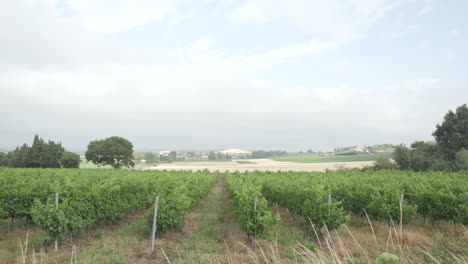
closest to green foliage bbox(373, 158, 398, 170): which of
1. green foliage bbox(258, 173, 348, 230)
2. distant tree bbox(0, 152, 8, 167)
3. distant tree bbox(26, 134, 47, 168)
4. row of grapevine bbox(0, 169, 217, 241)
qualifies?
green foliage bbox(258, 173, 348, 230)

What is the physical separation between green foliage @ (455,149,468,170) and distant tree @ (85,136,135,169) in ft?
220

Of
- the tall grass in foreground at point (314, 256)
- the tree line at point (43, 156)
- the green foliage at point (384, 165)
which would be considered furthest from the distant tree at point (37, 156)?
Result: the green foliage at point (384, 165)

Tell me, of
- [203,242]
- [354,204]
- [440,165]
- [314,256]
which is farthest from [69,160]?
[440,165]

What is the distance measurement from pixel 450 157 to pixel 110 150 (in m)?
71.1

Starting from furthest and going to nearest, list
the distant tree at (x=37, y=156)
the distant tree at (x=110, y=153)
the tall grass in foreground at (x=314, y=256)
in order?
1. the distant tree at (x=37, y=156)
2. the distant tree at (x=110, y=153)
3. the tall grass in foreground at (x=314, y=256)

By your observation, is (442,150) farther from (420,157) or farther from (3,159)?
(3,159)

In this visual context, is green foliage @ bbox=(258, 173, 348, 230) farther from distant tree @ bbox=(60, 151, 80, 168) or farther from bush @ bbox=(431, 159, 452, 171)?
distant tree @ bbox=(60, 151, 80, 168)

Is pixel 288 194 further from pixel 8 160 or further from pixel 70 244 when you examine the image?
pixel 8 160

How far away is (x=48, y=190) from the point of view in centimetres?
1118

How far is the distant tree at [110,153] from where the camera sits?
217 feet

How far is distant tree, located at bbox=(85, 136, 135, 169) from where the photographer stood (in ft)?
217

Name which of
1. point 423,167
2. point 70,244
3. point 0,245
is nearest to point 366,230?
point 70,244

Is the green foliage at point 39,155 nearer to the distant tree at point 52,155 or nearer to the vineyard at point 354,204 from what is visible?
the distant tree at point 52,155

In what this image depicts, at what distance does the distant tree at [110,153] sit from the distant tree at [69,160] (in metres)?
2.62
